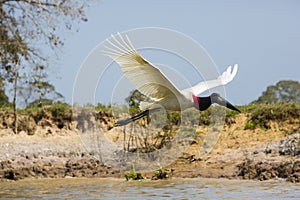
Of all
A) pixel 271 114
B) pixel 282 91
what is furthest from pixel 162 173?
pixel 282 91

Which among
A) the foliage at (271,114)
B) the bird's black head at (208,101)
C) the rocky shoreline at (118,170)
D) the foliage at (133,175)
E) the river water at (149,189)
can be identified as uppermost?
the foliage at (271,114)

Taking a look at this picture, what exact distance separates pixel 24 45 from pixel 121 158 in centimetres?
341

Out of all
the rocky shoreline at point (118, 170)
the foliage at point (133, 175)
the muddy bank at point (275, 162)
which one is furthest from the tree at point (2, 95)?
the muddy bank at point (275, 162)

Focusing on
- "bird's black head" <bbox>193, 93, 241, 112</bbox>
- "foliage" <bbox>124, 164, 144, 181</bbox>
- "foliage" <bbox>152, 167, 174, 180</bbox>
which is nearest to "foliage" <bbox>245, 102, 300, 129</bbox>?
"foliage" <bbox>152, 167, 174, 180</bbox>

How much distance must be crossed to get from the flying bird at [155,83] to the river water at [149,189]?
3.96ft

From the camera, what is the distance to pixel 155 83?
909 cm

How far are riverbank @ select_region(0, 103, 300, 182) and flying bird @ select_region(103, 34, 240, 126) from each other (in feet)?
5.12

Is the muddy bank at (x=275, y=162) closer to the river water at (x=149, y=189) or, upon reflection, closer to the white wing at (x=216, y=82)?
the river water at (x=149, y=189)

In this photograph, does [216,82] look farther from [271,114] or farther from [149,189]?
[271,114]

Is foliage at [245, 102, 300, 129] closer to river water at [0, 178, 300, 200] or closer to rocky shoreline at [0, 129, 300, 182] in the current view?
rocky shoreline at [0, 129, 300, 182]

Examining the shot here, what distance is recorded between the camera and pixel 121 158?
12.9 m

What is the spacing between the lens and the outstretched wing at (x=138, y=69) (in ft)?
27.5

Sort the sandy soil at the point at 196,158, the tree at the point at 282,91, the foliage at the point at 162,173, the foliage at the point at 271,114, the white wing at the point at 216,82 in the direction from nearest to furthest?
the white wing at the point at 216,82 < the sandy soil at the point at 196,158 < the foliage at the point at 162,173 < the foliage at the point at 271,114 < the tree at the point at 282,91

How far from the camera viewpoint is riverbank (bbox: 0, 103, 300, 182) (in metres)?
11.2
